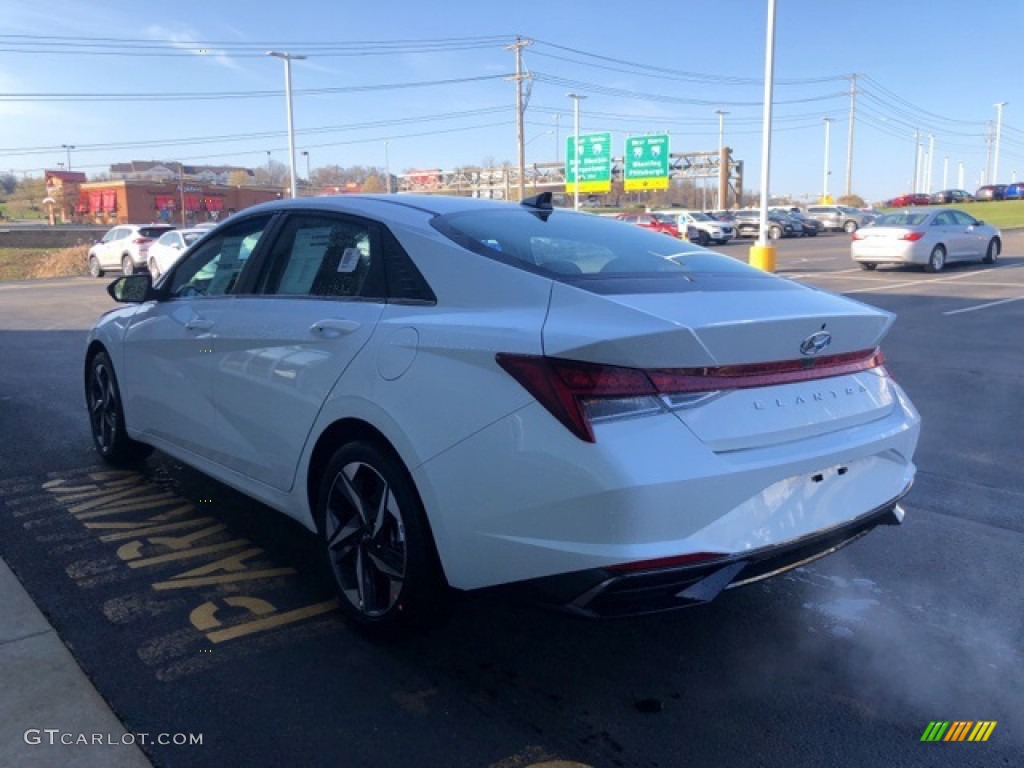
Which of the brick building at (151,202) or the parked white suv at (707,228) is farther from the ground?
the brick building at (151,202)

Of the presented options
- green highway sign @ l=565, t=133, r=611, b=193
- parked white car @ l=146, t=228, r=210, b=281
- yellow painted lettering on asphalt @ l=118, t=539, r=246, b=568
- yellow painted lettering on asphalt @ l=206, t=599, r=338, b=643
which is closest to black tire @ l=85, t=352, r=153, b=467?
yellow painted lettering on asphalt @ l=118, t=539, r=246, b=568

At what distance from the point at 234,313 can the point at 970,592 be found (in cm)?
355

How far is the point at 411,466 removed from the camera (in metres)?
3.01

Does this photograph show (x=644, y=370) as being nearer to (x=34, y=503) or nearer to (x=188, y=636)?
(x=188, y=636)

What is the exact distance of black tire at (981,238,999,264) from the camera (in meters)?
23.8

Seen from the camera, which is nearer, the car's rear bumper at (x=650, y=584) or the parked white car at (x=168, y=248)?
the car's rear bumper at (x=650, y=584)

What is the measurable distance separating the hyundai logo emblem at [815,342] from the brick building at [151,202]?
246ft

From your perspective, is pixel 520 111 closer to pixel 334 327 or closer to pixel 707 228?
pixel 707 228

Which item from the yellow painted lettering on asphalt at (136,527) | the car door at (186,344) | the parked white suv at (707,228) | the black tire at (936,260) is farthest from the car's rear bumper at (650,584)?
the parked white suv at (707,228)

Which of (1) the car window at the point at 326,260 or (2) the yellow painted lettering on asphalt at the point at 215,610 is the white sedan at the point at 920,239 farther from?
(2) the yellow painted lettering on asphalt at the point at 215,610

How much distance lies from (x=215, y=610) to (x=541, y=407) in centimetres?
190

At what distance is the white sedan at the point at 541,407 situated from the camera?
2.59 m

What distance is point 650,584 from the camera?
8.46ft

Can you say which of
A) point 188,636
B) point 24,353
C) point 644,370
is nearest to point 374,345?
point 644,370
